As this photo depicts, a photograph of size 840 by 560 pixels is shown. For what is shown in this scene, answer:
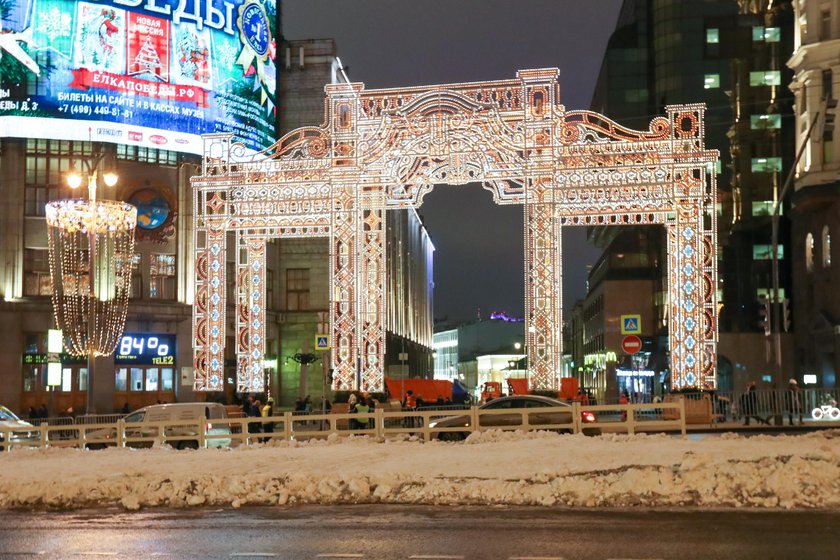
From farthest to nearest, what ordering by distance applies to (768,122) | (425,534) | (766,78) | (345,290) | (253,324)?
(766,78) → (768,122) → (253,324) → (345,290) → (425,534)

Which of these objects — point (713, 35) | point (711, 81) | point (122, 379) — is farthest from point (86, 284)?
point (713, 35)

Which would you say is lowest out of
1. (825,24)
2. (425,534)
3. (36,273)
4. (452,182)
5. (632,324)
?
(425,534)

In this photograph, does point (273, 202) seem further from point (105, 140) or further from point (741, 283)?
point (741, 283)

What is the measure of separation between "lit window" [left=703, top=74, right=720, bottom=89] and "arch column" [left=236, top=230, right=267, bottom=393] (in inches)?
2000

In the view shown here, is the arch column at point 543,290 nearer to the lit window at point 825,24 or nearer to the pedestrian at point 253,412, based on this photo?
the pedestrian at point 253,412

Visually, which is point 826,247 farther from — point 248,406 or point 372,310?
point 248,406

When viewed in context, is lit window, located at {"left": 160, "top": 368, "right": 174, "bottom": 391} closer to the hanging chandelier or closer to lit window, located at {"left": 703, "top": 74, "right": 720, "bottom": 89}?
the hanging chandelier

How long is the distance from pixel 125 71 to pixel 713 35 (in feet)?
148

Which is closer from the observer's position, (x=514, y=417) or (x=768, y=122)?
(x=514, y=417)

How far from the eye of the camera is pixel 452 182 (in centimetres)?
3759

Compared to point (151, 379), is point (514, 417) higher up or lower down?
lower down

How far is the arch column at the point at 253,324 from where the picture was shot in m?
39.2

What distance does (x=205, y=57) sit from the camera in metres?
57.7

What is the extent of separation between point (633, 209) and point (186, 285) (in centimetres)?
2790
